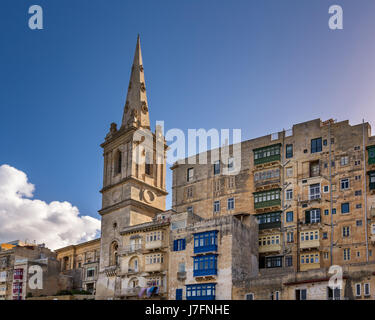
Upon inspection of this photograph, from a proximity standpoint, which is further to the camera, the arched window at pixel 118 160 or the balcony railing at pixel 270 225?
the arched window at pixel 118 160

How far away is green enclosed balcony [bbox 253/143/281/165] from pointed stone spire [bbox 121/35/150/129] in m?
19.0

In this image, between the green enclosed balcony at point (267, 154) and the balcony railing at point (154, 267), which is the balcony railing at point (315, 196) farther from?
the balcony railing at point (154, 267)

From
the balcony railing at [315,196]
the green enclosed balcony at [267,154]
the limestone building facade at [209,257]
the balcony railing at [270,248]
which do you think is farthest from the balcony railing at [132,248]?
the balcony railing at [315,196]

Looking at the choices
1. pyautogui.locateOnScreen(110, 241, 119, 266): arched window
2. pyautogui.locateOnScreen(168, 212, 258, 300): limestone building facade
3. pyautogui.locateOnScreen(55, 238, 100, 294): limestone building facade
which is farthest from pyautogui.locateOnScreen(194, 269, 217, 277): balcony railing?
pyautogui.locateOnScreen(55, 238, 100, 294): limestone building facade

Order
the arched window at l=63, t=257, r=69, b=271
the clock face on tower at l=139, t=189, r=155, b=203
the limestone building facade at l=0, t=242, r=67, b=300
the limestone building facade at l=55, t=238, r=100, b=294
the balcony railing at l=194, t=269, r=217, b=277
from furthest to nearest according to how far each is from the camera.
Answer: the arched window at l=63, t=257, r=69, b=271 → the limestone building facade at l=0, t=242, r=67, b=300 → the limestone building facade at l=55, t=238, r=100, b=294 → the clock face on tower at l=139, t=189, r=155, b=203 → the balcony railing at l=194, t=269, r=217, b=277

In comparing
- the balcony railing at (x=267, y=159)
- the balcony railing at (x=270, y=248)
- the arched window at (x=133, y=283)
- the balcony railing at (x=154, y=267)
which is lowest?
the arched window at (x=133, y=283)

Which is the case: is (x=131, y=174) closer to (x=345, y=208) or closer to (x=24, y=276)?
(x=24, y=276)

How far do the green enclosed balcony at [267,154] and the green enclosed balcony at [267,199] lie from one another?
3950 millimetres

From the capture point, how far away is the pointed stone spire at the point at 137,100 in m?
79.8

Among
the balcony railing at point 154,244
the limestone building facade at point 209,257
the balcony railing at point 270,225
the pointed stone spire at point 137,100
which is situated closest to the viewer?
the limestone building facade at point 209,257

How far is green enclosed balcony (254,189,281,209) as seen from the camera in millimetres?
65312

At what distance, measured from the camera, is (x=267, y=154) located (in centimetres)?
6794

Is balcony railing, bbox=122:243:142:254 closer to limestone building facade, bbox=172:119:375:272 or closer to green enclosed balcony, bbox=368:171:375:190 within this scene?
limestone building facade, bbox=172:119:375:272
